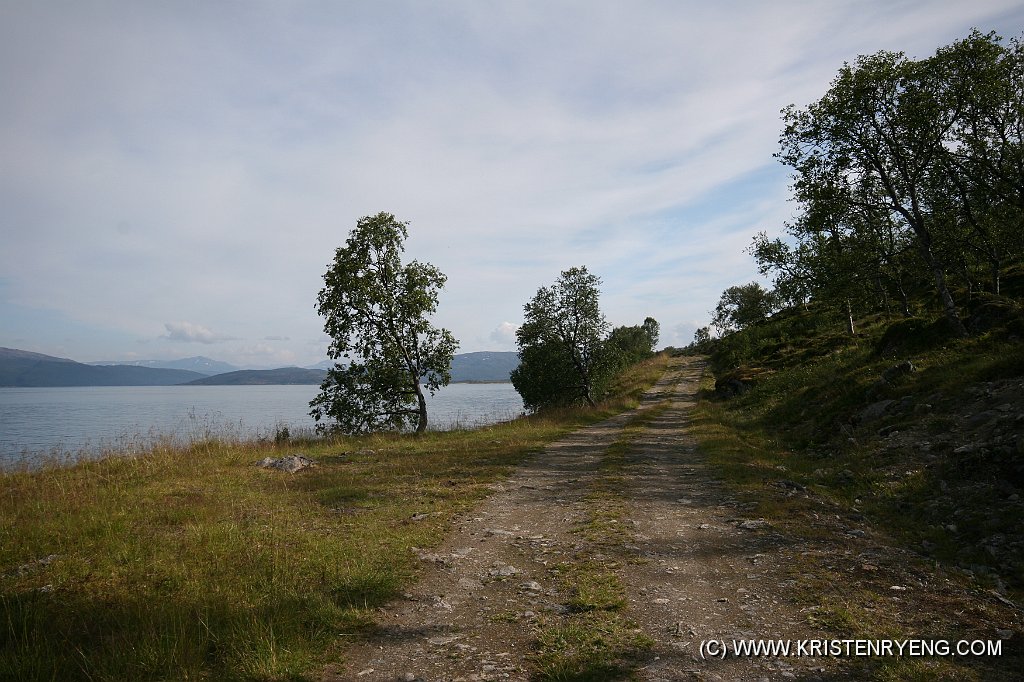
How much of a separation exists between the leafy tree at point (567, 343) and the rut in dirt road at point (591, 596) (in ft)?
89.4

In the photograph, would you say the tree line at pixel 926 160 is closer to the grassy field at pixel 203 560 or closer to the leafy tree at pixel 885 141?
the leafy tree at pixel 885 141

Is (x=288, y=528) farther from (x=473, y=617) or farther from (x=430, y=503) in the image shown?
(x=473, y=617)

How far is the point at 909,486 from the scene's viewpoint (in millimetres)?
10570

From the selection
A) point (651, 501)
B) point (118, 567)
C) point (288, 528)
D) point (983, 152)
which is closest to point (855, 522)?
point (651, 501)

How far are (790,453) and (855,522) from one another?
830 centimetres

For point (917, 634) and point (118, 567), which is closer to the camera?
point (917, 634)

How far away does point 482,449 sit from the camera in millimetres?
19375

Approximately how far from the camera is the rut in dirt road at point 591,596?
4734mm

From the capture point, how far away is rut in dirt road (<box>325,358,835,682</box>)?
473 centimetres

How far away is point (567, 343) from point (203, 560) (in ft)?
107

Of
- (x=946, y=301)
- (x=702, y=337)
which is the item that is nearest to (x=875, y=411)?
(x=946, y=301)

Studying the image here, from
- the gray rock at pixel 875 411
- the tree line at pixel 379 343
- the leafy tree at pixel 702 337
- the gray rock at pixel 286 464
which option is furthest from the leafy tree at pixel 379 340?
the leafy tree at pixel 702 337

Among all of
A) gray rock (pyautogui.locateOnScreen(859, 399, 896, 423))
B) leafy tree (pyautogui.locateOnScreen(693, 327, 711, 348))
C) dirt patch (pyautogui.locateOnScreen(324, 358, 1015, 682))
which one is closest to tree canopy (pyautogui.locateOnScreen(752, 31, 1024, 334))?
gray rock (pyautogui.locateOnScreen(859, 399, 896, 423))

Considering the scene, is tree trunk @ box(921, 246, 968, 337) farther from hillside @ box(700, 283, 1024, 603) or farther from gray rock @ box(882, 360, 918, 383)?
gray rock @ box(882, 360, 918, 383)
